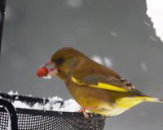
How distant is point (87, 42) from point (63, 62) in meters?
1.28

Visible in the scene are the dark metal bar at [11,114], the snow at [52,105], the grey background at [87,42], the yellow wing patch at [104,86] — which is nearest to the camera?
the dark metal bar at [11,114]

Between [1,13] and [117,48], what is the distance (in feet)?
4.63

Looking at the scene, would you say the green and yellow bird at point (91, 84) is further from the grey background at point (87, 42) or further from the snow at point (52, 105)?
the grey background at point (87, 42)

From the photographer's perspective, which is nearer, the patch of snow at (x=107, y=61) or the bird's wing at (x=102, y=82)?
the bird's wing at (x=102, y=82)

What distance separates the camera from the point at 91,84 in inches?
39.6

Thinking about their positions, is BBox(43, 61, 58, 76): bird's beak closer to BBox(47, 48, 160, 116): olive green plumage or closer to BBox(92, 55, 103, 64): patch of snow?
BBox(47, 48, 160, 116): olive green plumage

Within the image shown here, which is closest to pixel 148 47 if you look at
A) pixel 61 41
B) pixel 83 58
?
pixel 61 41

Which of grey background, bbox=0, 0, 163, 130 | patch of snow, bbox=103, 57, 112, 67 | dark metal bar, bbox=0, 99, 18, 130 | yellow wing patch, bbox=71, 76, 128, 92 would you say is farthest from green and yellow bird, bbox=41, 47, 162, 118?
patch of snow, bbox=103, 57, 112, 67

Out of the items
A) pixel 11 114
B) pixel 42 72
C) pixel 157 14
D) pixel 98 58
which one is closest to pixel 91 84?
pixel 42 72

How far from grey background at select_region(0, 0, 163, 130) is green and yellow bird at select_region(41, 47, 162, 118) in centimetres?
112

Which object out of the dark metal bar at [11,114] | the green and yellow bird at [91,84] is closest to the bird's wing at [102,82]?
the green and yellow bird at [91,84]

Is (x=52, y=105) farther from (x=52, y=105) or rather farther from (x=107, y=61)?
(x=107, y=61)

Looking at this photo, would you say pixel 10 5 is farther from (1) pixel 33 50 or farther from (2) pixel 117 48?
(2) pixel 117 48

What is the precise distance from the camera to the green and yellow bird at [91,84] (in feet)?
3.29
